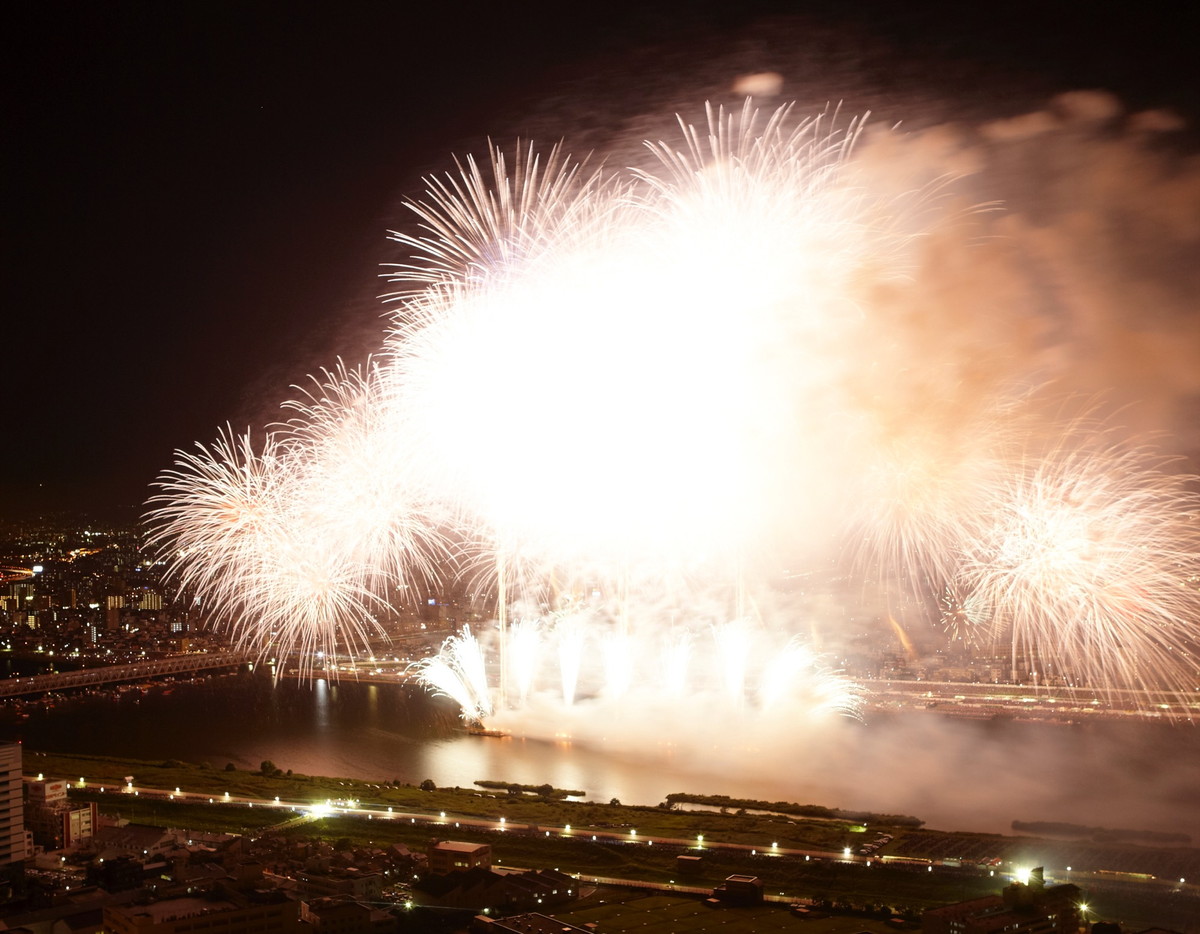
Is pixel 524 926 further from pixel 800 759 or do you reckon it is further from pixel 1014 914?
pixel 800 759

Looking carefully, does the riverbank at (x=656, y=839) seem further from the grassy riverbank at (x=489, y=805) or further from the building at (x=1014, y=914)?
the building at (x=1014, y=914)

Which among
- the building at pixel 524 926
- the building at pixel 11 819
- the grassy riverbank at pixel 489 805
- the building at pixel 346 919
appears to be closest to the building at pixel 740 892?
the building at pixel 524 926

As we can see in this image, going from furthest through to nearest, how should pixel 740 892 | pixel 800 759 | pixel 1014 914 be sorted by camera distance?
pixel 800 759, pixel 740 892, pixel 1014 914

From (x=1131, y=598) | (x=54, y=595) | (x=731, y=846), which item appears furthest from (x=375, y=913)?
(x=54, y=595)

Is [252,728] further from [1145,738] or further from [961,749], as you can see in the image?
[1145,738]

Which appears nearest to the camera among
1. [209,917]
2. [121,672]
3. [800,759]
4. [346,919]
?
[209,917]

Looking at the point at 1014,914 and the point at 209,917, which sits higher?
the point at 1014,914

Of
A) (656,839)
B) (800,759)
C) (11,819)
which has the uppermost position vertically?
(800,759)

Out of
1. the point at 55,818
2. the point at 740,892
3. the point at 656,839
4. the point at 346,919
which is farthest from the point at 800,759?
the point at 55,818
